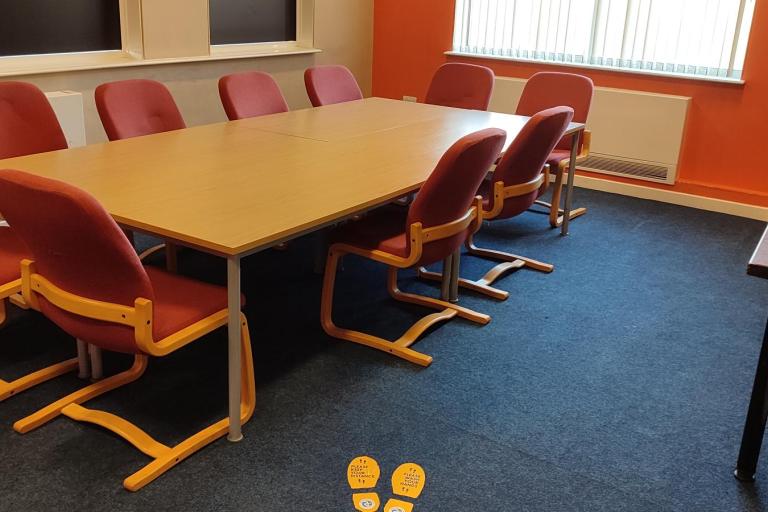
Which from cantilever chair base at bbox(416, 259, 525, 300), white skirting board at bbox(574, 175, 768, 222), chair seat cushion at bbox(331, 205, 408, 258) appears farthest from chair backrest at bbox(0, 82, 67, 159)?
white skirting board at bbox(574, 175, 768, 222)

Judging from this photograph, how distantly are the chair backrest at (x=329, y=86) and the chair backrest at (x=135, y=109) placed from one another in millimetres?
1125

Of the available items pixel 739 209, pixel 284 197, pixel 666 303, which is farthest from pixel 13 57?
pixel 739 209

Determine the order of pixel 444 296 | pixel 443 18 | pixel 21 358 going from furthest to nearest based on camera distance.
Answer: pixel 443 18
pixel 444 296
pixel 21 358

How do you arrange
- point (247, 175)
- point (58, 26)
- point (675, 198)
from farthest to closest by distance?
point (675, 198) < point (58, 26) < point (247, 175)

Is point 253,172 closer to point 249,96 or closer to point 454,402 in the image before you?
point 454,402

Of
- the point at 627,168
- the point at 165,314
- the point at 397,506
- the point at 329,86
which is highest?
the point at 329,86

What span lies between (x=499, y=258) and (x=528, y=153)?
84cm

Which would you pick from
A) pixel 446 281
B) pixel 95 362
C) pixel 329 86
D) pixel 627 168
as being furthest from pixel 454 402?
pixel 627 168

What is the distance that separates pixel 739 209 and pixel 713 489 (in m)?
3.38

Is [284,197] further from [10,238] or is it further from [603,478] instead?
[603,478]

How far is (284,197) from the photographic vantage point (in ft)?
8.75

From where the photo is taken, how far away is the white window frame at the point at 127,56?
4375 mm

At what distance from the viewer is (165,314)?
230cm

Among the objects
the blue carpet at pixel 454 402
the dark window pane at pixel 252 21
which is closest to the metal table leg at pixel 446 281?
the blue carpet at pixel 454 402
